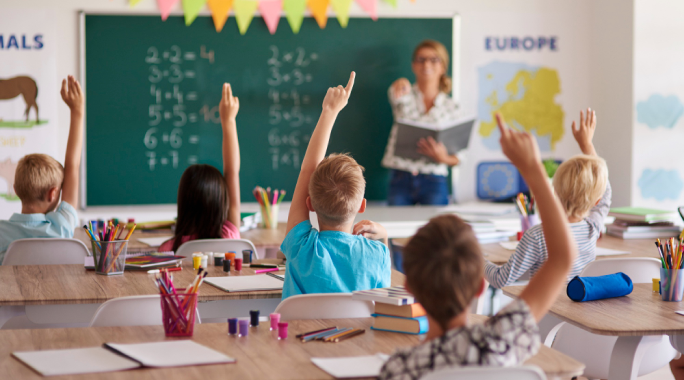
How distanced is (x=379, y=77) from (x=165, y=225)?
2.42 m

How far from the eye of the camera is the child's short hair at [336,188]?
170 centimetres

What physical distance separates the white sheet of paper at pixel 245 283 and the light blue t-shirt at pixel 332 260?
0.27 metres

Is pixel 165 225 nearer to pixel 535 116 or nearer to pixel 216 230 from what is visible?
pixel 216 230

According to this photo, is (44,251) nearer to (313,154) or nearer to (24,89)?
(313,154)

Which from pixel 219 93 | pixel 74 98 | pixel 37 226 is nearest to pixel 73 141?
pixel 74 98

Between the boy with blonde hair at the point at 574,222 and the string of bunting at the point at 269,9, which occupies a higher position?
the string of bunting at the point at 269,9

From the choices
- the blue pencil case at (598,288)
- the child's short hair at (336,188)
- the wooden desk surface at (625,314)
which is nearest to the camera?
the wooden desk surface at (625,314)

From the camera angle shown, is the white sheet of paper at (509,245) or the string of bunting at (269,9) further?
the string of bunting at (269,9)

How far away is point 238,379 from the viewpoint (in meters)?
1.11

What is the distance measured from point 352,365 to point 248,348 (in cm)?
23

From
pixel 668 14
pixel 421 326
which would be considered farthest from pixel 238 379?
pixel 668 14

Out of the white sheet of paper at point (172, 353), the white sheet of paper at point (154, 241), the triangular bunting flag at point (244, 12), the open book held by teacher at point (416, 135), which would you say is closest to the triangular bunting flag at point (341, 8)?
the triangular bunting flag at point (244, 12)

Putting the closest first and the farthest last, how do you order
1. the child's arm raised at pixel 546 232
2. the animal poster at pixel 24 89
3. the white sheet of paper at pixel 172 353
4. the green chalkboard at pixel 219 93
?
the child's arm raised at pixel 546 232 → the white sheet of paper at pixel 172 353 → the animal poster at pixel 24 89 → the green chalkboard at pixel 219 93

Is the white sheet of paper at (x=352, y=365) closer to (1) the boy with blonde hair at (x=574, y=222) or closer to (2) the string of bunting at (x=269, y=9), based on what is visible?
(1) the boy with blonde hair at (x=574, y=222)
